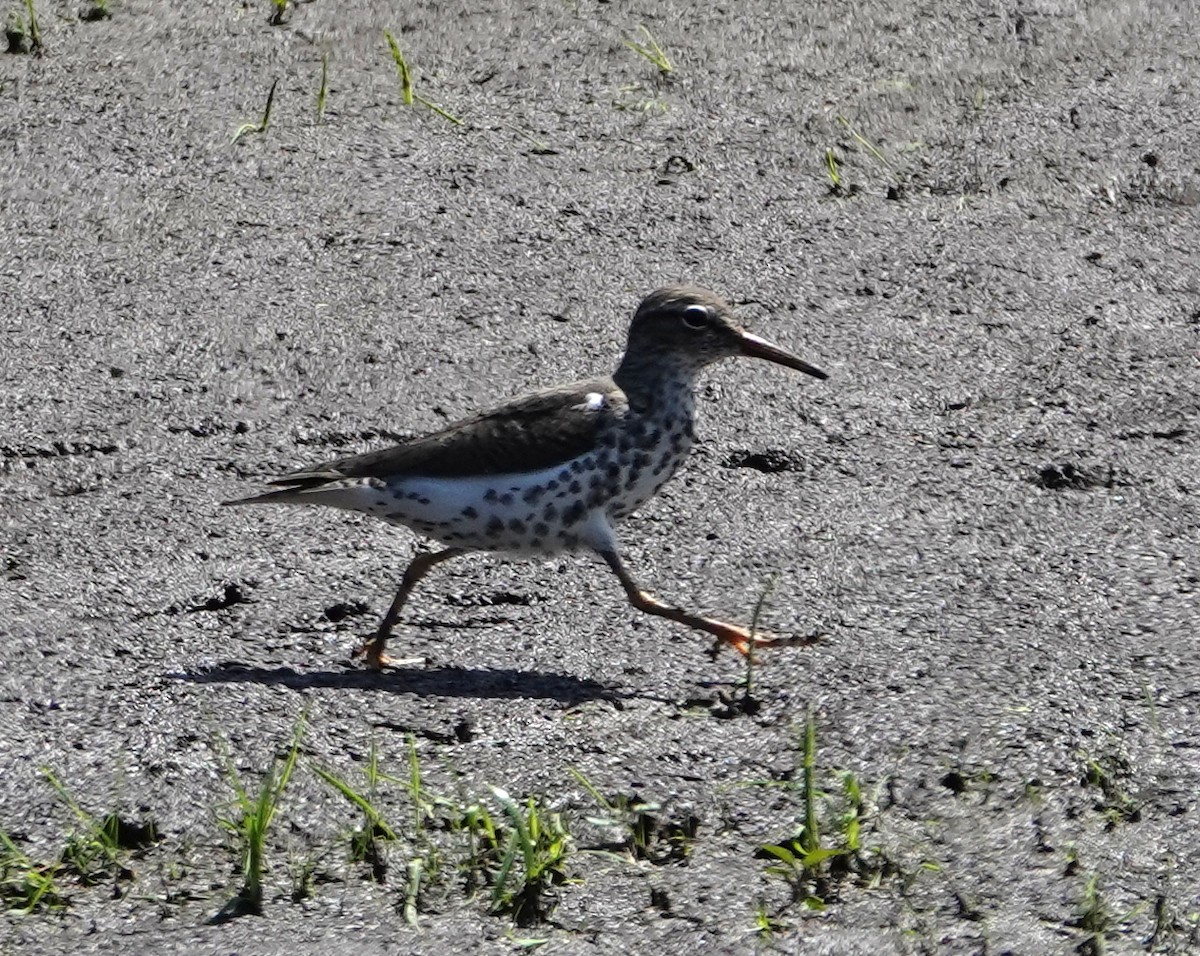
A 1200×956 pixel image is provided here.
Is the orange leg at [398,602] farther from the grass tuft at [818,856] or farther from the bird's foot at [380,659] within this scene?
the grass tuft at [818,856]

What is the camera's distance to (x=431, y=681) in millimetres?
5527

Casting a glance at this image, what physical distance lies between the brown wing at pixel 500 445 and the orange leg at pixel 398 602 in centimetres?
25

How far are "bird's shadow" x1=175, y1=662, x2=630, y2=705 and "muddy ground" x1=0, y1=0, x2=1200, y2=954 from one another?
2cm

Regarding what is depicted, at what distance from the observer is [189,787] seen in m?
4.97

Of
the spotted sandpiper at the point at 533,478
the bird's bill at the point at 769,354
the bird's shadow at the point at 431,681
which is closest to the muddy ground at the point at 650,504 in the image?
the bird's shadow at the point at 431,681

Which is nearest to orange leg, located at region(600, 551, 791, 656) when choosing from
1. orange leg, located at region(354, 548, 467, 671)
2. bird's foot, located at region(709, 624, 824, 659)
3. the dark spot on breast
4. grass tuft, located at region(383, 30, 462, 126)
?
bird's foot, located at region(709, 624, 824, 659)

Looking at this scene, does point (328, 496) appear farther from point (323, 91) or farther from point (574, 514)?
point (323, 91)

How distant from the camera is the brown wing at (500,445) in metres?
5.88

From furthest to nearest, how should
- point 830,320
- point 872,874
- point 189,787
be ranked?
point 830,320 → point 189,787 → point 872,874

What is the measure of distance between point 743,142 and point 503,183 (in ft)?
3.39

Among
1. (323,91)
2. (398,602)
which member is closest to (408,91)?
(323,91)

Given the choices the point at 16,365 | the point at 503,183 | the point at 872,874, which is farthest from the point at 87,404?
the point at 872,874

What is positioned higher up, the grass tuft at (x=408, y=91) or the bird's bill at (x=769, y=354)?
the grass tuft at (x=408, y=91)

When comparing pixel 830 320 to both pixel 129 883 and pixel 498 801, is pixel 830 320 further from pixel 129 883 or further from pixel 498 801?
pixel 129 883
